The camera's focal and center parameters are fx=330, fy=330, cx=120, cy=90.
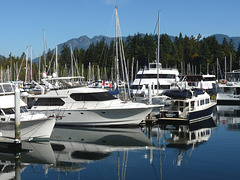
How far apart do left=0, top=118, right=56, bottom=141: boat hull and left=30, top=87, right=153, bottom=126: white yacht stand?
534 centimetres

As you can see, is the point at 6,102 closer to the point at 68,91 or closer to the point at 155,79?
the point at 68,91

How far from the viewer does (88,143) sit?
21.1 m

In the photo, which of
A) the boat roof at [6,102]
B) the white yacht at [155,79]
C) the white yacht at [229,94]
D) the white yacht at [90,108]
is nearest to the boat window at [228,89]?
the white yacht at [229,94]

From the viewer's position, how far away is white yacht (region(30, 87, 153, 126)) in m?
25.3

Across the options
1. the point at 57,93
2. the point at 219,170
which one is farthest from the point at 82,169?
the point at 57,93

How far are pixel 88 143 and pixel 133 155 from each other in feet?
13.6

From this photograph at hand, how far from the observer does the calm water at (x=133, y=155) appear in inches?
586

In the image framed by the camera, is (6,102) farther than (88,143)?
No

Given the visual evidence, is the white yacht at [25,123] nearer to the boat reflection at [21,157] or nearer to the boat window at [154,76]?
the boat reflection at [21,157]

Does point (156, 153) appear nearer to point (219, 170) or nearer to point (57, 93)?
point (219, 170)

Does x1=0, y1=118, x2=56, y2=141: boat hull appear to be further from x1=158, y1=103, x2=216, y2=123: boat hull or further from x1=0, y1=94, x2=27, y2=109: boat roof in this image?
x1=158, y1=103, x2=216, y2=123: boat hull

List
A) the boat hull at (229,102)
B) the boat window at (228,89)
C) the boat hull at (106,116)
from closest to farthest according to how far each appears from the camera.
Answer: the boat hull at (106,116) → the boat hull at (229,102) → the boat window at (228,89)

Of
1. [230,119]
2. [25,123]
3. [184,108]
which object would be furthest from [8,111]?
[230,119]

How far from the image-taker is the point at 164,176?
14258 millimetres
